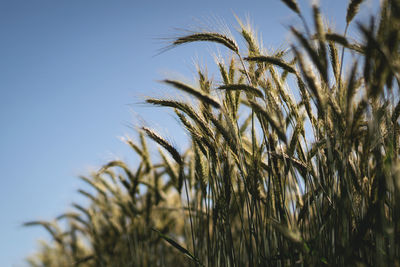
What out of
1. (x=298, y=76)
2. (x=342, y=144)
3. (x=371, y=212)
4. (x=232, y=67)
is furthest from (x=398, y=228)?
(x=232, y=67)

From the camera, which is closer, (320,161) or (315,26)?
(315,26)

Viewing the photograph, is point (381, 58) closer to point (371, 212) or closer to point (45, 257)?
point (371, 212)

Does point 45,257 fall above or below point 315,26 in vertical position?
below

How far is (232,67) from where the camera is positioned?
2137 mm

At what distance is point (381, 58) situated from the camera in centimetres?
A: 129

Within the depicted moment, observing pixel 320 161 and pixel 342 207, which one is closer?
pixel 342 207

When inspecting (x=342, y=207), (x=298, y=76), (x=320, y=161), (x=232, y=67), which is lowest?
(x=342, y=207)

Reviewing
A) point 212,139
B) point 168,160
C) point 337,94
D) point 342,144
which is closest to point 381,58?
point 337,94

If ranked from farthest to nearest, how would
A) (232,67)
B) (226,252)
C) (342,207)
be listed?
(232,67) < (226,252) < (342,207)

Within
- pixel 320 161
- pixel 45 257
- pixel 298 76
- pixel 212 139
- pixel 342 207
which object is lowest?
pixel 45 257

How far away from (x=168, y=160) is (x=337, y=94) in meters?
1.57

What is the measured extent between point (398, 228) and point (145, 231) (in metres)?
2.56

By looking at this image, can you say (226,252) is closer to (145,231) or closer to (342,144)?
(342,144)

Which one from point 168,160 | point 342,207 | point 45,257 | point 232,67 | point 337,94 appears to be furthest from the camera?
point 45,257
